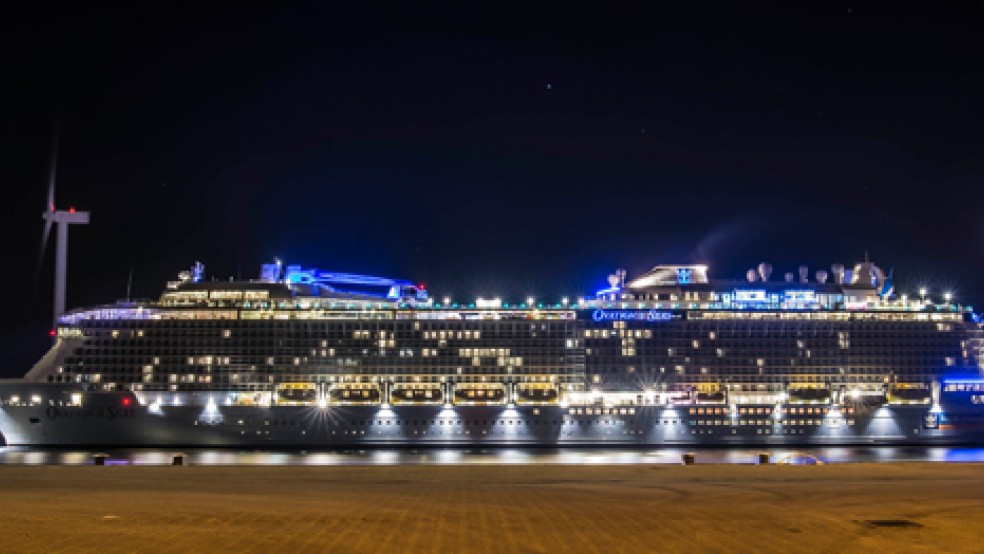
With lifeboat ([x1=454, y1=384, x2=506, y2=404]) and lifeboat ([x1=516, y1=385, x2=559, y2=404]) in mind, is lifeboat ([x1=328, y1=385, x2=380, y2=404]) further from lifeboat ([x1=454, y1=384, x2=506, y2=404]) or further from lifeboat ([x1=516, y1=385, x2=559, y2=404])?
lifeboat ([x1=516, y1=385, x2=559, y2=404])

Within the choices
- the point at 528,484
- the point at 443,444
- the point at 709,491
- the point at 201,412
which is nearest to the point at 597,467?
the point at 528,484

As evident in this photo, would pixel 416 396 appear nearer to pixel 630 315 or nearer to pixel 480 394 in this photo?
pixel 480 394

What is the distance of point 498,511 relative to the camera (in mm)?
22250

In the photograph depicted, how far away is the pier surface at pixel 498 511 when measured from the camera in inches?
672

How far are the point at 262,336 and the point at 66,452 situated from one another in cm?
1432

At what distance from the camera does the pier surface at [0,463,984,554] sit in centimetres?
1706

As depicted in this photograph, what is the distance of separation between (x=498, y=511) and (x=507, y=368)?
41.7 m

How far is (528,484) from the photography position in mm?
31250

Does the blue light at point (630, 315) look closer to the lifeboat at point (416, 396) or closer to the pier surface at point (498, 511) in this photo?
the lifeboat at point (416, 396)

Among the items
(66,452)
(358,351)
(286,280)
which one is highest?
(286,280)

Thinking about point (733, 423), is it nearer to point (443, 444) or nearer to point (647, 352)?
point (647, 352)

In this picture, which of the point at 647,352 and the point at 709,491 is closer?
the point at 709,491

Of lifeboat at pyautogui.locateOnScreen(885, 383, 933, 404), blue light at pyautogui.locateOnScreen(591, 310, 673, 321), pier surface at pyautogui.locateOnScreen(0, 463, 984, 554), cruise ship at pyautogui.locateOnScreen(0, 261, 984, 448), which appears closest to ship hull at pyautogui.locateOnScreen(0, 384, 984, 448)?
cruise ship at pyautogui.locateOnScreen(0, 261, 984, 448)

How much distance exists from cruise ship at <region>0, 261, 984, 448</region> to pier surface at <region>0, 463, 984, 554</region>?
937 inches
